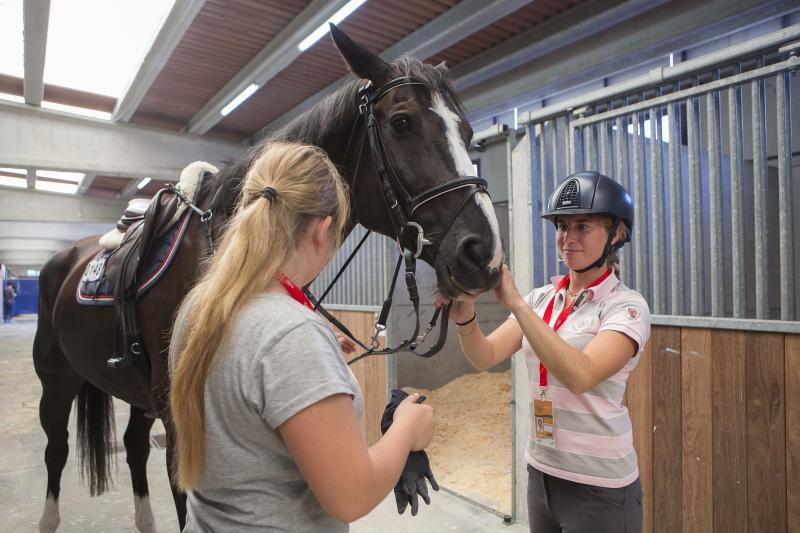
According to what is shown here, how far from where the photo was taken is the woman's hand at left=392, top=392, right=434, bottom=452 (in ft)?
2.79

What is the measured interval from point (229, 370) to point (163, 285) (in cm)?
114

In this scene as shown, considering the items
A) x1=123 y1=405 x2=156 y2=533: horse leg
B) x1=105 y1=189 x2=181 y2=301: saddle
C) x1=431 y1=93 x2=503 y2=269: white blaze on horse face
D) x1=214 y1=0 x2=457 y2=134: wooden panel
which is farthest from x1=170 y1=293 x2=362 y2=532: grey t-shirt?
x1=214 y1=0 x2=457 y2=134: wooden panel

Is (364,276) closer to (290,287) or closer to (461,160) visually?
(461,160)

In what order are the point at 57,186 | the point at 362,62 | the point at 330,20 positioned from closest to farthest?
1. the point at 362,62
2. the point at 330,20
3. the point at 57,186

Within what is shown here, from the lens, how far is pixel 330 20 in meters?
3.97

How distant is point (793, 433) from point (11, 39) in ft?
20.4

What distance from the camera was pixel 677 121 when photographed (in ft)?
6.63

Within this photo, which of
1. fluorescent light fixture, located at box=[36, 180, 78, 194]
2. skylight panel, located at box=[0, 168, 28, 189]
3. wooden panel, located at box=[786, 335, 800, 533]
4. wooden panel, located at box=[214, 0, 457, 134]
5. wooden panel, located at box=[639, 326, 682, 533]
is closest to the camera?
wooden panel, located at box=[786, 335, 800, 533]

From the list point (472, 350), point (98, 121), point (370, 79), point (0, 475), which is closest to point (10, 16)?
point (98, 121)

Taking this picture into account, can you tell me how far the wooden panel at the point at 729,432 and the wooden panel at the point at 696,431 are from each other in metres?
0.02

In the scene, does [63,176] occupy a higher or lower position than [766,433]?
higher

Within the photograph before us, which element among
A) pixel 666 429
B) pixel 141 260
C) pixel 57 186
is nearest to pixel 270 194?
pixel 141 260

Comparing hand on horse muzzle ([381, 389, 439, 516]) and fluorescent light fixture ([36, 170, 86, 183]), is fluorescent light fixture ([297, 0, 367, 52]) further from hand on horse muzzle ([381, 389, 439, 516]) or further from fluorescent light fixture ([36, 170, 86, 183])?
fluorescent light fixture ([36, 170, 86, 183])

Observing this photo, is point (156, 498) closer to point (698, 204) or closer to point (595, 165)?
point (595, 165)
